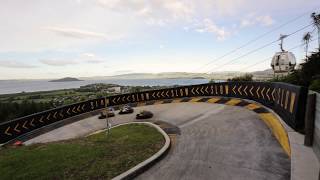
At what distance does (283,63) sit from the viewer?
34.6 metres

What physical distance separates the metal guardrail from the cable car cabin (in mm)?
14403

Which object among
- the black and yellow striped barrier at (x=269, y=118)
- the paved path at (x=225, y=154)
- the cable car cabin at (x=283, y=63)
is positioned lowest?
the paved path at (x=225, y=154)

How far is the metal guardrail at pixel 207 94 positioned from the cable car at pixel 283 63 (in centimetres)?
1440

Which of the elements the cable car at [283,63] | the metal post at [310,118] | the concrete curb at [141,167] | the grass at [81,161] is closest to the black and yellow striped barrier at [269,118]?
the metal post at [310,118]

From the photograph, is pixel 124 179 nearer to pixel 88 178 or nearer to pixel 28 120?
pixel 88 178

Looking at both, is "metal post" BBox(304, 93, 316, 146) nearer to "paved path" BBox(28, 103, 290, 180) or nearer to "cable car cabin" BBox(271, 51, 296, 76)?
"paved path" BBox(28, 103, 290, 180)

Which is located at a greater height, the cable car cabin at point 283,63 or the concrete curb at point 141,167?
the cable car cabin at point 283,63

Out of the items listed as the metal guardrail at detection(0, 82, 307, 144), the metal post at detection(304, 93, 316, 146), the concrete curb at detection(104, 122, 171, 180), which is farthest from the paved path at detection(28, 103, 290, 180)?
the metal guardrail at detection(0, 82, 307, 144)

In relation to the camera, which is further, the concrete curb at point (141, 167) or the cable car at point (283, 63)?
the cable car at point (283, 63)

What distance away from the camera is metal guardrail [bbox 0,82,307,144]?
957cm

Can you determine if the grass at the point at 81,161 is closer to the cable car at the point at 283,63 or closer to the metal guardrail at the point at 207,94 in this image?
the metal guardrail at the point at 207,94

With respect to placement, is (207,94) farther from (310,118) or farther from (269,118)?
(310,118)

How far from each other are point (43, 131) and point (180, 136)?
1590 centimetres

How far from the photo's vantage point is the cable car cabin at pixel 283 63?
34531 millimetres
